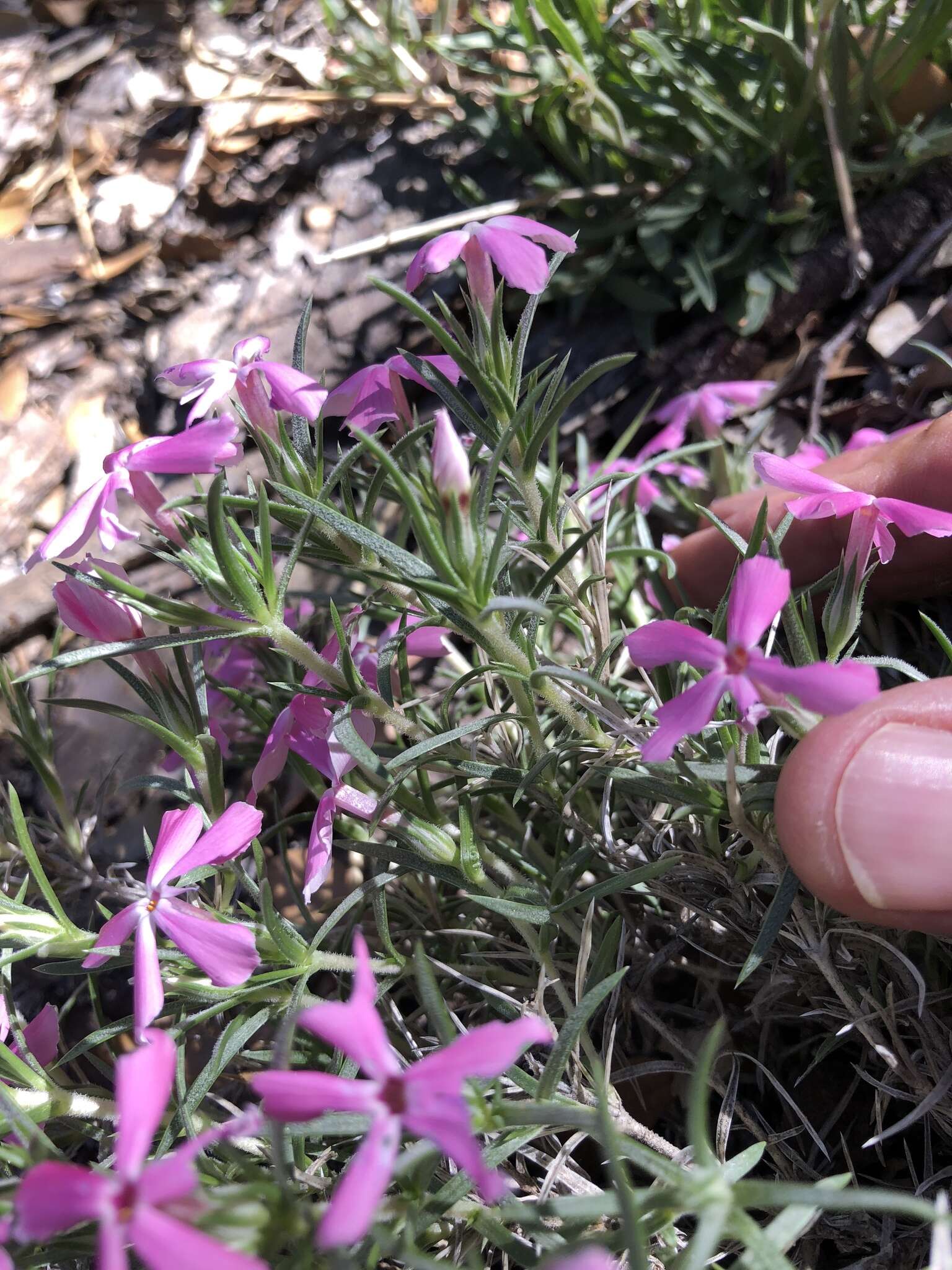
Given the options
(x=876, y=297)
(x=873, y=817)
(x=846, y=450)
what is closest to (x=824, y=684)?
(x=873, y=817)

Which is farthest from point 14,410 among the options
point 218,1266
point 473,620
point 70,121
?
point 218,1266

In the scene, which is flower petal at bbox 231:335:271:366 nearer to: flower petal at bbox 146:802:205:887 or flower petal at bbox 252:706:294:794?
flower petal at bbox 252:706:294:794

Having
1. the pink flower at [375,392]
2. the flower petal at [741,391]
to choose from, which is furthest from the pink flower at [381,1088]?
the flower petal at [741,391]

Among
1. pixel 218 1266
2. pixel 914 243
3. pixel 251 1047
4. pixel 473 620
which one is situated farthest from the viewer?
pixel 914 243

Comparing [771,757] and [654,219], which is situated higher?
[654,219]

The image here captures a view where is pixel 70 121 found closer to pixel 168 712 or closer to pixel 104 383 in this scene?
pixel 104 383

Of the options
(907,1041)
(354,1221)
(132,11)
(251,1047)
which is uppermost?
(132,11)

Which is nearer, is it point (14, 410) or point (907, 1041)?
point (907, 1041)
